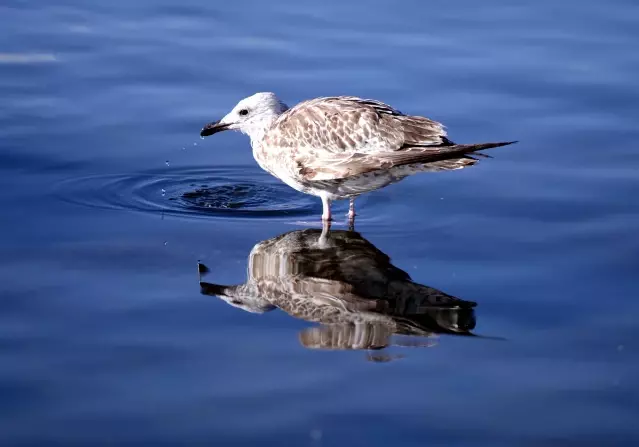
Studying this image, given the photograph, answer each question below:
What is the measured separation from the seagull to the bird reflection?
0.67 meters

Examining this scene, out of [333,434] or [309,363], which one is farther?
[309,363]

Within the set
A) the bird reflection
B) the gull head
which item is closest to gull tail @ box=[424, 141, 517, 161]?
the bird reflection

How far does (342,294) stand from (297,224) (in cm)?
176

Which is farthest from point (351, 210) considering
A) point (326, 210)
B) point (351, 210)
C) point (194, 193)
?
point (194, 193)

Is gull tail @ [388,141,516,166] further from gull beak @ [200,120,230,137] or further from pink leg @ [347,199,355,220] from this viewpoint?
gull beak @ [200,120,230,137]

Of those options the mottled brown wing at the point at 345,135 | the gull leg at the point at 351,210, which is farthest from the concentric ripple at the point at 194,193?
the mottled brown wing at the point at 345,135

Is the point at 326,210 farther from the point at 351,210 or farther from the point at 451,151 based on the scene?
the point at 451,151

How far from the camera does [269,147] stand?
1059cm

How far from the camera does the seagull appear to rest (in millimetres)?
9945

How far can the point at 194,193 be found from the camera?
10789mm

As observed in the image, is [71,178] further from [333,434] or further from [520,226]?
[333,434]
